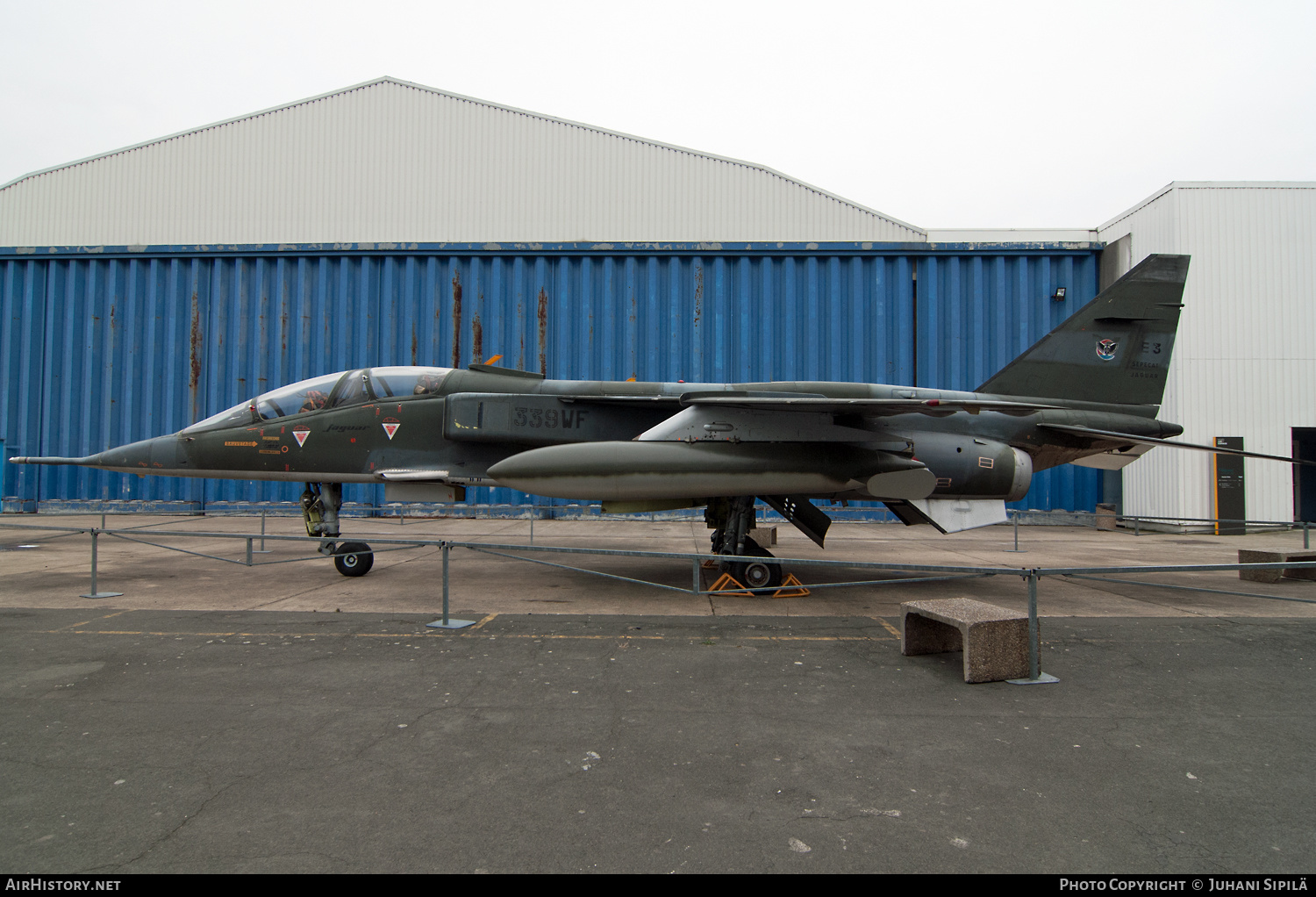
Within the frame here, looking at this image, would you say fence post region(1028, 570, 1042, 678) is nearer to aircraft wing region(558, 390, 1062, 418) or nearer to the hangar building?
aircraft wing region(558, 390, 1062, 418)

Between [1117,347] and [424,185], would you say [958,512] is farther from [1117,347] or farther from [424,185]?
[424,185]

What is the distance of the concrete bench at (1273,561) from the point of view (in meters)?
7.95

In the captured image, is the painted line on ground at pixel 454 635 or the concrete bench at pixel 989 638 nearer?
the concrete bench at pixel 989 638

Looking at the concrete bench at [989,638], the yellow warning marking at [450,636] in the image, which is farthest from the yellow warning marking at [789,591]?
the concrete bench at [989,638]

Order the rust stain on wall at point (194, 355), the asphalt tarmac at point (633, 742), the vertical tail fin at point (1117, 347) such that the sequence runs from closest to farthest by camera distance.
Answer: the asphalt tarmac at point (633, 742) → the vertical tail fin at point (1117, 347) → the rust stain on wall at point (194, 355)

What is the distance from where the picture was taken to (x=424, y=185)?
1703 centimetres

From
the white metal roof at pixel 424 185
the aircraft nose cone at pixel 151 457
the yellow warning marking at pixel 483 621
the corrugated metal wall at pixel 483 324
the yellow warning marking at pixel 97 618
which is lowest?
the yellow warning marking at pixel 483 621

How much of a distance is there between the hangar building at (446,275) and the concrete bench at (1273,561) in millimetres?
7417

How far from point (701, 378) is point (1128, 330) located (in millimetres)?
9312

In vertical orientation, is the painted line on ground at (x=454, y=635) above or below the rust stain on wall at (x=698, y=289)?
below

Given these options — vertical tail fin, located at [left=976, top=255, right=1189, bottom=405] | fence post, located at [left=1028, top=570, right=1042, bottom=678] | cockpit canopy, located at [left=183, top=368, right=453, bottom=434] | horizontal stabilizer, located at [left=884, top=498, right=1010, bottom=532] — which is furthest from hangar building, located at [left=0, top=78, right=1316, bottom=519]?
fence post, located at [left=1028, top=570, right=1042, bottom=678]

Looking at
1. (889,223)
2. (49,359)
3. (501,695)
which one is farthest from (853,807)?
(49,359)

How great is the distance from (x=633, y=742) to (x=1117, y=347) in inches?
352

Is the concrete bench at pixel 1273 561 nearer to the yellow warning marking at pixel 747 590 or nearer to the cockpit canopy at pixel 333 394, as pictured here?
the yellow warning marking at pixel 747 590
